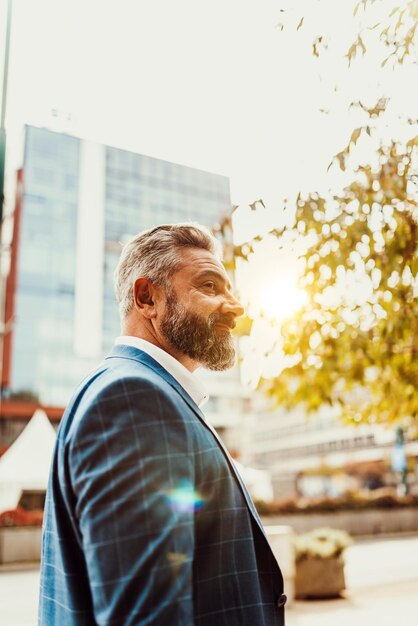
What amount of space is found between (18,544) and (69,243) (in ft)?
157

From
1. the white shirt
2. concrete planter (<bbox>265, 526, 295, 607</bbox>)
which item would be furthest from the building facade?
the white shirt

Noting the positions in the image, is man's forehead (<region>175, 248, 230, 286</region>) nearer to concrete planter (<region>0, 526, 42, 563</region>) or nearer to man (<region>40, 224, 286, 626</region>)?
man (<region>40, 224, 286, 626</region>)

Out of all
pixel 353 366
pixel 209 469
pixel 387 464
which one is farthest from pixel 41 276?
pixel 209 469

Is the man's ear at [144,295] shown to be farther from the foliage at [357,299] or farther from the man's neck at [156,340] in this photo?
the foliage at [357,299]

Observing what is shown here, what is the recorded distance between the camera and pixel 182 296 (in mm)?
1830

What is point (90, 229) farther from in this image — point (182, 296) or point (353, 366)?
point (182, 296)

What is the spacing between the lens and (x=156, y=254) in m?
1.86

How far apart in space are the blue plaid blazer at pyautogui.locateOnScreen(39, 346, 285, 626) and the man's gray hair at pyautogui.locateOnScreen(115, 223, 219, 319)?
351mm

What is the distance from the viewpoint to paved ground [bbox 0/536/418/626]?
863 cm

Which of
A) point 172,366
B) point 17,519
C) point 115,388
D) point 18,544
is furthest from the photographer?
→ point 17,519

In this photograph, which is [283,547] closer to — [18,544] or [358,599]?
[358,599]

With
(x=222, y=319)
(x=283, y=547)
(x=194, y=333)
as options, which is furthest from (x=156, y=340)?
(x=283, y=547)

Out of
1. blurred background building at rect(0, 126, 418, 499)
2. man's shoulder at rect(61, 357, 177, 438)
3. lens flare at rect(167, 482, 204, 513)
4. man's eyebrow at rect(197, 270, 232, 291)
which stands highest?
blurred background building at rect(0, 126, 418, 499)

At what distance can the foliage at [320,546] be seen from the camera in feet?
35.2
